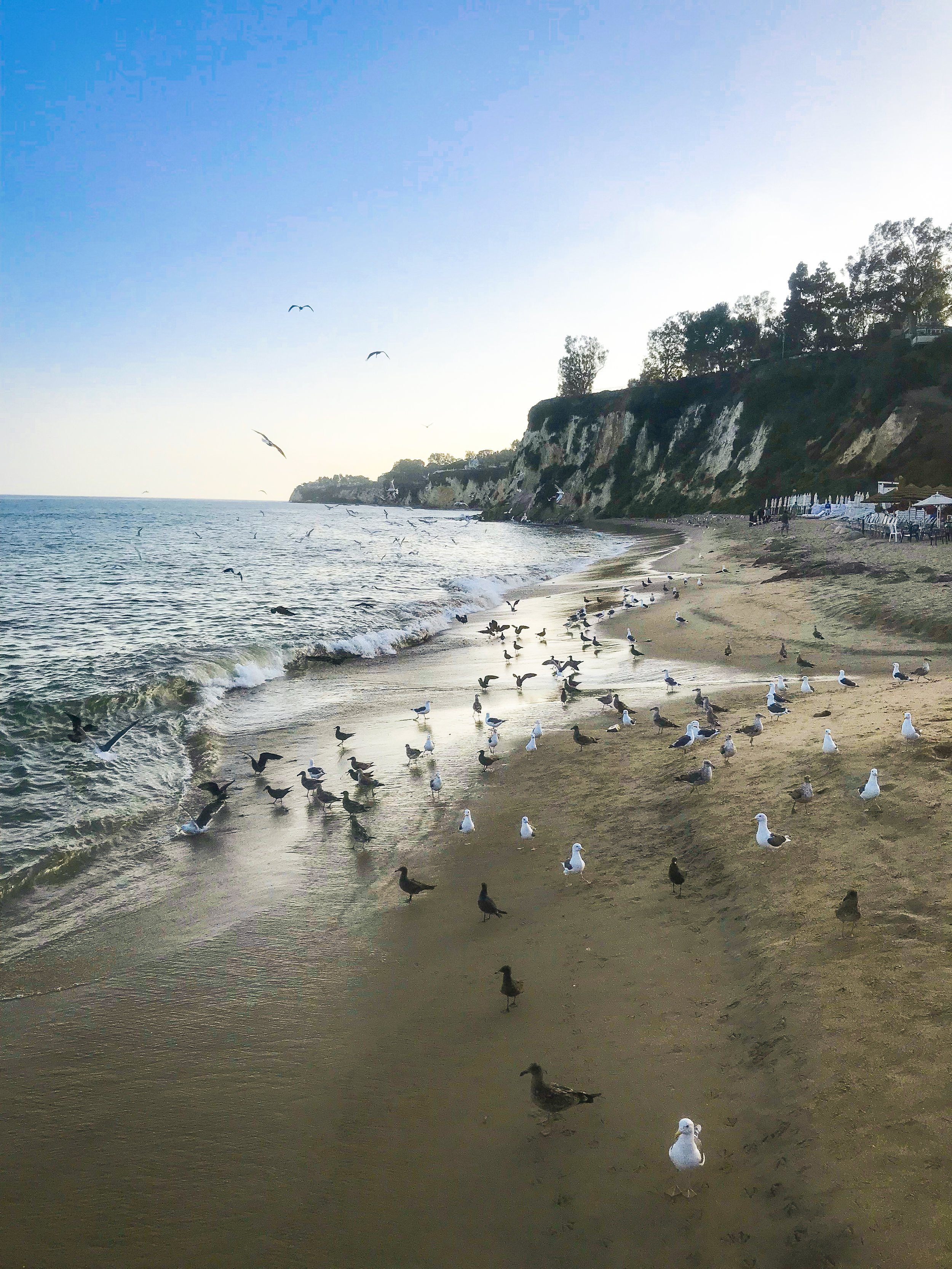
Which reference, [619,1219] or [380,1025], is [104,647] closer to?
[380,1025]

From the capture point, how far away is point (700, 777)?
10500 mm

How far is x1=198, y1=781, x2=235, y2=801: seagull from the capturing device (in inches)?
472

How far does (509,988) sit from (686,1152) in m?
2.21

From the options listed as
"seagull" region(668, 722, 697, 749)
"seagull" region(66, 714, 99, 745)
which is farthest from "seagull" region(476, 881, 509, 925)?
"seagull" region(66, 714, 99, 745)

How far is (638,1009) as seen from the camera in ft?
20.1

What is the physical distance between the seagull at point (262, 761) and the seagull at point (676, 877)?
8409 millimetres

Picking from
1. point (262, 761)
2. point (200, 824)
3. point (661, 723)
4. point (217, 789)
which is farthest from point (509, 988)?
point (262, 761)

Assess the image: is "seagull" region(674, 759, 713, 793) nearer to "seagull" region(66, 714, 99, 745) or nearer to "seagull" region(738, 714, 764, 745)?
"seagull" region(738, 714, 764, 745)

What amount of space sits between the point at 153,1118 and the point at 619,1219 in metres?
3.82

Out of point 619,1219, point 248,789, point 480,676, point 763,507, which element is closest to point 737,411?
point 763,507

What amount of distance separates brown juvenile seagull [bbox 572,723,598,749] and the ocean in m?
7.36

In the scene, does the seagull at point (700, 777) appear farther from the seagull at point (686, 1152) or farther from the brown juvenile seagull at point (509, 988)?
the seagull at point (686, 1152)

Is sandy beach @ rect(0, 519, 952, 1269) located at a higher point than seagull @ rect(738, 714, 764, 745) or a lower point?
lower

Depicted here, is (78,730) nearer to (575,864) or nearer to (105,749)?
(105,749)
